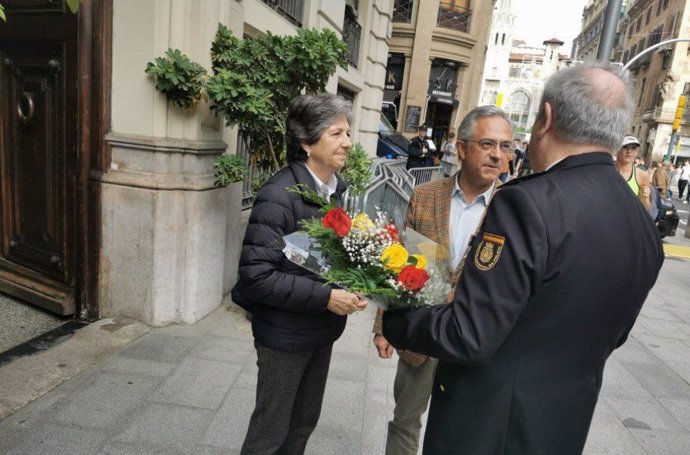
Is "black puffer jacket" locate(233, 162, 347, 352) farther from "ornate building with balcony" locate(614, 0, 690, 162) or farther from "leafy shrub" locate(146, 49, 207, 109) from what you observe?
"ornate building with balcony" locate(614, 0, 690, 162)

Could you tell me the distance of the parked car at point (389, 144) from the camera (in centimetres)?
1479

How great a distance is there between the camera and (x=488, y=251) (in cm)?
132

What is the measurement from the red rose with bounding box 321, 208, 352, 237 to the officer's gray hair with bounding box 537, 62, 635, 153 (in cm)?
72

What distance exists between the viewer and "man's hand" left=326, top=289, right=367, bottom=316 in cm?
193

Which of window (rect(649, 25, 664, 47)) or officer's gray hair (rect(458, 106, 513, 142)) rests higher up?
window (rect(649, 25, 664, 47))

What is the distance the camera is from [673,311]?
6270mm

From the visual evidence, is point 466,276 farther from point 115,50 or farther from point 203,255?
point 115,50

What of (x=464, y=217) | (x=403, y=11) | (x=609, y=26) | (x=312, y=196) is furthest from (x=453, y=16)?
(x=312, y=196)

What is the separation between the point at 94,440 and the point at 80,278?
1.70m

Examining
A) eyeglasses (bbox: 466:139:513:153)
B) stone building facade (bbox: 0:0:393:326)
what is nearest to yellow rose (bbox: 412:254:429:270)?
eyeglasses (bbox: 466:139:513:153)

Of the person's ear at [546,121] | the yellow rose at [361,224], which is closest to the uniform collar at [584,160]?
the person's ear at [546,121]

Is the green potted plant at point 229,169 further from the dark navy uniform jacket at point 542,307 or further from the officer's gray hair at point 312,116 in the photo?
the dark navy uniform jacket at point 542,307

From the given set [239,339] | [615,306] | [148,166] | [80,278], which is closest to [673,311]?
[239,339]

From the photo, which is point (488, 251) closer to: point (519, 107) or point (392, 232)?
point (392, 232)
